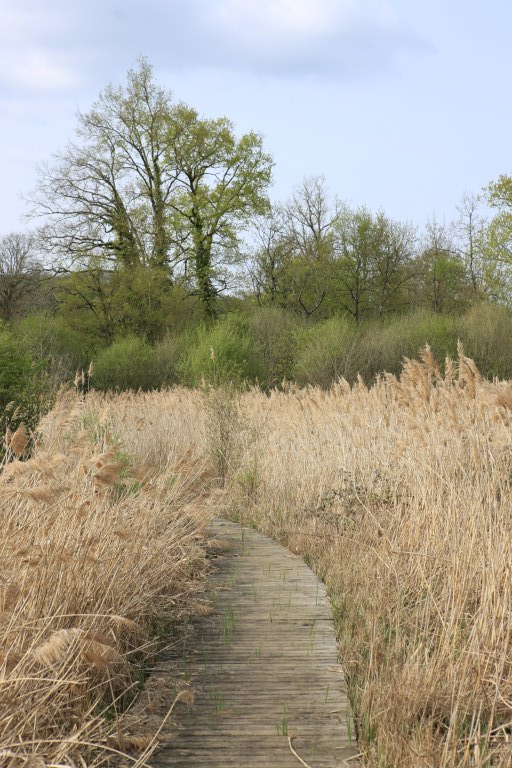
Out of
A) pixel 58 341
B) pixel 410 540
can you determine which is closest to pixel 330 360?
pixel 58 341

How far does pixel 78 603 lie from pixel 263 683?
0.88m

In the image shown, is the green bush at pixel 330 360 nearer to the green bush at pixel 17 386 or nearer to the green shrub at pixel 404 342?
the green shrub at pixel 404 342

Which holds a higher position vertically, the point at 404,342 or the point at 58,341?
the point at 58,341

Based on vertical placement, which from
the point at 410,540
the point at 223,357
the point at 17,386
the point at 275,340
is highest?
the point at 275,340

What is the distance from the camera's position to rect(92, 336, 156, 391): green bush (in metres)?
24.7

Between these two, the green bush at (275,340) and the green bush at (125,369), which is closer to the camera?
the green bush at (125,369)

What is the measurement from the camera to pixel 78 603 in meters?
3.82

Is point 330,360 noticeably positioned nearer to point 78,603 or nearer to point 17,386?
point 17,386

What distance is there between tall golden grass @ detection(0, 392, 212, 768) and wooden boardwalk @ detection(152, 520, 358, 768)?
204mm

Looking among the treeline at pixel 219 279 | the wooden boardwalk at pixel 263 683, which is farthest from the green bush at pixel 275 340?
the wooden boardwalk at pixel 263 683

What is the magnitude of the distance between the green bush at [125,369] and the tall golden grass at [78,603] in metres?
18.9

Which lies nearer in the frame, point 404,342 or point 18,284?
point 404,342

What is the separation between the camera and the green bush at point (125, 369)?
80.9ft

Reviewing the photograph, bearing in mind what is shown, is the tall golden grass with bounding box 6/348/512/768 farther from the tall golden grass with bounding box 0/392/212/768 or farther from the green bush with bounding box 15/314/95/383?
the green bush with bounding box 15/314/95/383
